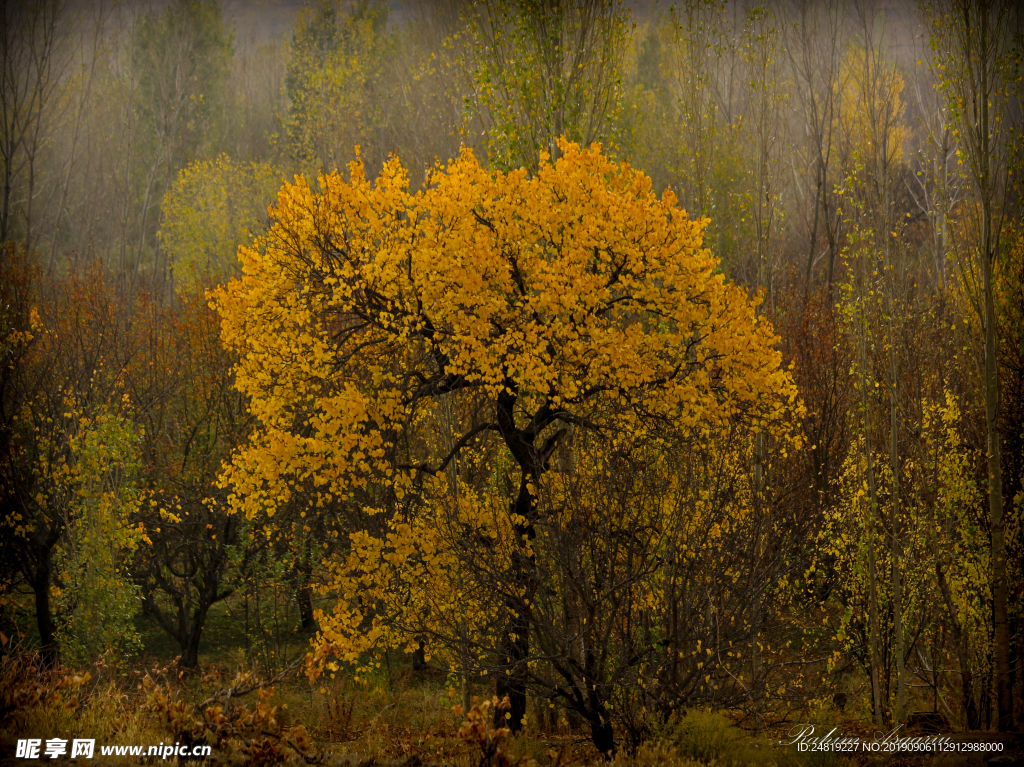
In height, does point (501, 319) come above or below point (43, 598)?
above

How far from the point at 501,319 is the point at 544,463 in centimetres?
210

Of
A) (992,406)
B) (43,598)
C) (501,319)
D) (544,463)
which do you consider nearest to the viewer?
(992,406)

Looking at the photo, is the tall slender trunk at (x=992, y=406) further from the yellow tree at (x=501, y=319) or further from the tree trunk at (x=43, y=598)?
the tree trunk at (x=43, y=598)

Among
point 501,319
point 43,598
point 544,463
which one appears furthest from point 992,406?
point 43,598

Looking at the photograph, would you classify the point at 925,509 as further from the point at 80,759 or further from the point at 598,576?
the point at 80,759

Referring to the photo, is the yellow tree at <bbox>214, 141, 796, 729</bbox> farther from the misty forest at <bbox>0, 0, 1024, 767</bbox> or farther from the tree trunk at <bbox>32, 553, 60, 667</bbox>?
the tree trunk at <bbox>32, 553, 60, 667</bbox>

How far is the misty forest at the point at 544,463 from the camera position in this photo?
26.6 ft

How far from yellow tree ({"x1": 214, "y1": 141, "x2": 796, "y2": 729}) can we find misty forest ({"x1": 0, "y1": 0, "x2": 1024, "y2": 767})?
0.06 m

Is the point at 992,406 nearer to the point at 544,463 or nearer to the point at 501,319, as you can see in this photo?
the point at 544,463

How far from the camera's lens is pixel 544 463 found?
1091cm

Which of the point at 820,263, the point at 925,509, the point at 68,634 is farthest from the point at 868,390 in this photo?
the point at 820,263

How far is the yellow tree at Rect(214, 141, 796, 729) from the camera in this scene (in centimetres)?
979

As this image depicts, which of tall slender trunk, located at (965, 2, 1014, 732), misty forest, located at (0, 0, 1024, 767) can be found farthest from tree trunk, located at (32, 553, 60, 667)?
tall slender trunk, located at (965, 2, 1014, 732)

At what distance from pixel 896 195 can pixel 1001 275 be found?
76.7 ft
